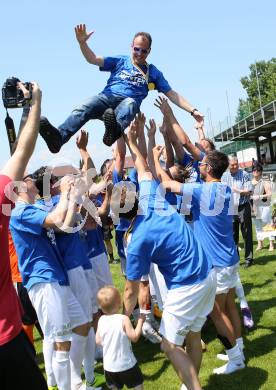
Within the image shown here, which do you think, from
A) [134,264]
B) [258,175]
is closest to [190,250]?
[134,264]

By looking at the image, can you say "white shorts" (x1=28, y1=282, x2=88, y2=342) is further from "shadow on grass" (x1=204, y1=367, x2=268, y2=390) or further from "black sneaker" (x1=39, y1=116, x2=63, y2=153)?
"shadow on grass" (x1=204, y1=367, x2=268, y2=390)

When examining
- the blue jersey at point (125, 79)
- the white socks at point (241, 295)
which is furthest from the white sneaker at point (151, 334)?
the blue jersey at point (125, 79)

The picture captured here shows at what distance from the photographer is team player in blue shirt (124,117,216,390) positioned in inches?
149

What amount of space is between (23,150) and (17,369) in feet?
3.71

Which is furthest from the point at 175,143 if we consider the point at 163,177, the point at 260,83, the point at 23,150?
the point at 260,83

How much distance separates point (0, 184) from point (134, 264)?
171cm

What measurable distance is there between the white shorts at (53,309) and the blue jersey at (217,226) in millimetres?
1529

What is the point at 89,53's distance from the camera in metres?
4.69

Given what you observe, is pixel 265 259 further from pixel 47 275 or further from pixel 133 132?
pixel 47 275

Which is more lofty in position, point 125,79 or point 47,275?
point 125,79

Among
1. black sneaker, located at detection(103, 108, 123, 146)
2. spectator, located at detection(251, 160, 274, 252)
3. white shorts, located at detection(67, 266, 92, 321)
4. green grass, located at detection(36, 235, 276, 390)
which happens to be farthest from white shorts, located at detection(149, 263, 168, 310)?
spectator, located at detection(251, 160, 274, 252)

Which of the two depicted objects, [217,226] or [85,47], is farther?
[217,226]

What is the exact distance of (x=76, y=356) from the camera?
4.53m

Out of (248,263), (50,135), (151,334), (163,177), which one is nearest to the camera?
(50,135)
